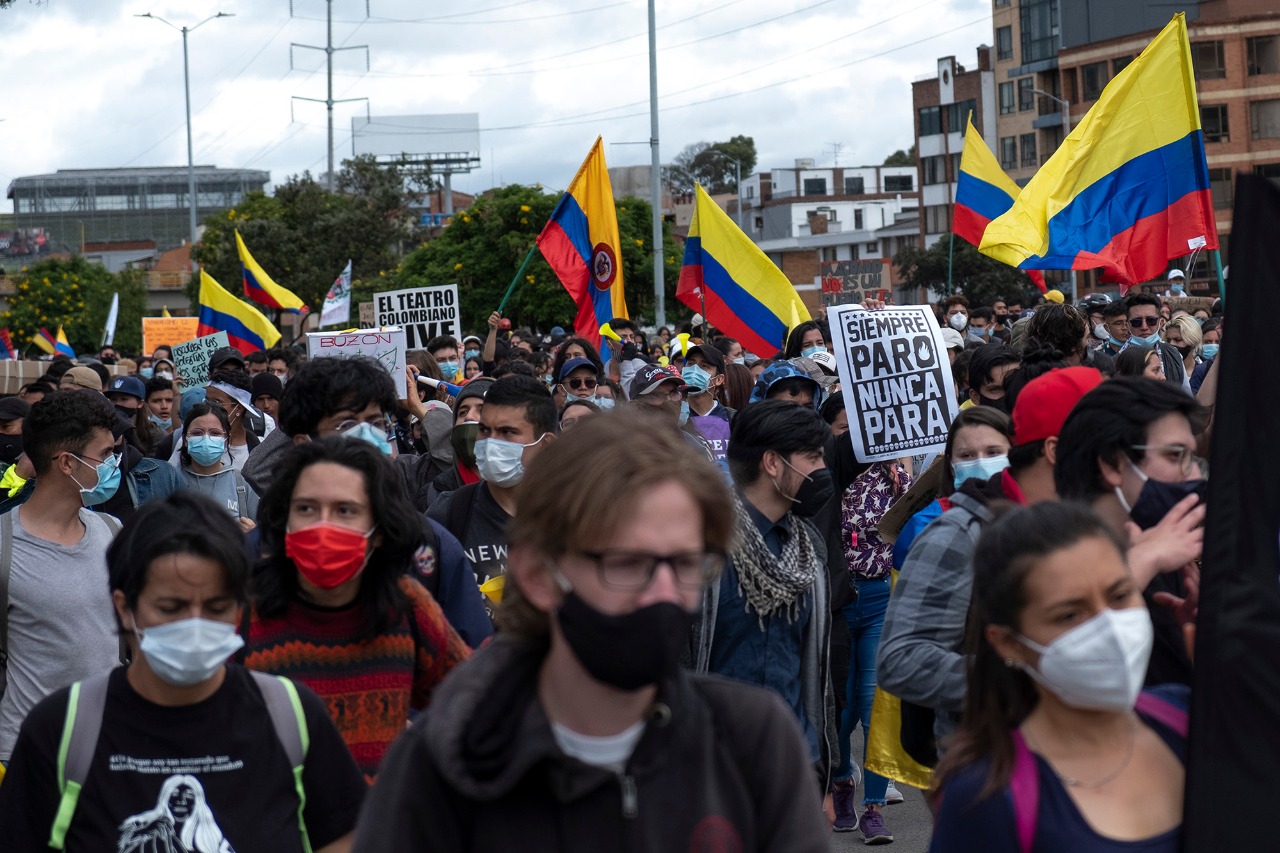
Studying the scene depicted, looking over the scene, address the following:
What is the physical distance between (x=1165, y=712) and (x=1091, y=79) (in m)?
66.4

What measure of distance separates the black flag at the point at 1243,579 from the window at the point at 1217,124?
61.5m

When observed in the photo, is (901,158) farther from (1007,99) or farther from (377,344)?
(377,344)

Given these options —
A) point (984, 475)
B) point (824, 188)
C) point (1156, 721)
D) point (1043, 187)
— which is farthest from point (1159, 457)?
point (824, 188)

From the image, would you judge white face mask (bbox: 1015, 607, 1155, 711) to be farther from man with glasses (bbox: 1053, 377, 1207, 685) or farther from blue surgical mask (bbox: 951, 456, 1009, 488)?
blue surgical mask (bbox: 951, 456, 1009, 488)

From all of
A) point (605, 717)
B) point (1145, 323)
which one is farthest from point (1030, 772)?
point (1145, 323)

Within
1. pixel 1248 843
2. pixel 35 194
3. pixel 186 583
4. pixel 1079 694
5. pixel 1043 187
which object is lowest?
pixel 1248 843

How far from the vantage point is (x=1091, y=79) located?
214 feet

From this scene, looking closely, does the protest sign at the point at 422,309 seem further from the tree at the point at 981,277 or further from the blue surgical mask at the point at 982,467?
the tree at the point at 981,277

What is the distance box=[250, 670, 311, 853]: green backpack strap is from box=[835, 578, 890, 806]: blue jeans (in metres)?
4.11

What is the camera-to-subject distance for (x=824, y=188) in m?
107

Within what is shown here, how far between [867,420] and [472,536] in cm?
263

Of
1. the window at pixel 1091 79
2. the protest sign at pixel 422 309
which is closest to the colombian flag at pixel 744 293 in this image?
the protest sign at pixel 422 309

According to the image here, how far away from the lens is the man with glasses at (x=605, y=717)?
2.04 m

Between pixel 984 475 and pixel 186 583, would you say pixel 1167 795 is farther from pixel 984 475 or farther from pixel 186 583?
pixel 984 475
